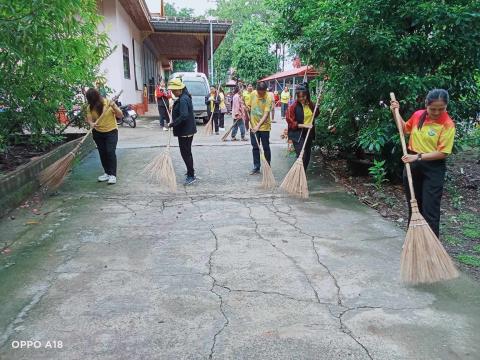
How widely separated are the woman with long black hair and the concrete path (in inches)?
23.5

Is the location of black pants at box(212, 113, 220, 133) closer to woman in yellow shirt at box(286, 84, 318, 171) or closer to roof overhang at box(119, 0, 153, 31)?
roof overhang at box(119, 0, 153, 31)

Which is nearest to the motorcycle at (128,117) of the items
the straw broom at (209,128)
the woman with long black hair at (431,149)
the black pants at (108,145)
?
the straw broom at (209,128)

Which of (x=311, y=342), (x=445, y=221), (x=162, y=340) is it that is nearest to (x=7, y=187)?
(x=162, y=340)

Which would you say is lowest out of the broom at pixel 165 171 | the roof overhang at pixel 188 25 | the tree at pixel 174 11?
the broom at pixel 165 171

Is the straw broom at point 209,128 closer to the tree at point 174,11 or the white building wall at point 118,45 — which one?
the white building wall at point 118,45

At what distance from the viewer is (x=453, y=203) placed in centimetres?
574

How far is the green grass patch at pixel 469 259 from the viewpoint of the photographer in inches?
150

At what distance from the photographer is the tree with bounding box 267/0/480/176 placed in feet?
16.9

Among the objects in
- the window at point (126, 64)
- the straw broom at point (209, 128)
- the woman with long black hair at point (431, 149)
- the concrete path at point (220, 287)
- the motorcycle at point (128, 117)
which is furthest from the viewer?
the window at point (126, 64)

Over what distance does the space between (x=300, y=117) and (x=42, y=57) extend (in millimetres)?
3455

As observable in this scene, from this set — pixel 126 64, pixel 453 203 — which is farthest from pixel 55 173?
pixel 126 64

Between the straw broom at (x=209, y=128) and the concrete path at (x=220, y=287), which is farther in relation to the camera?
the straw broom at (x=209, y=128)

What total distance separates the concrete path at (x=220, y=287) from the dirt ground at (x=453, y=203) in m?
0.37

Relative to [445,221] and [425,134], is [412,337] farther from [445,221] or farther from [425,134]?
[445,221]
